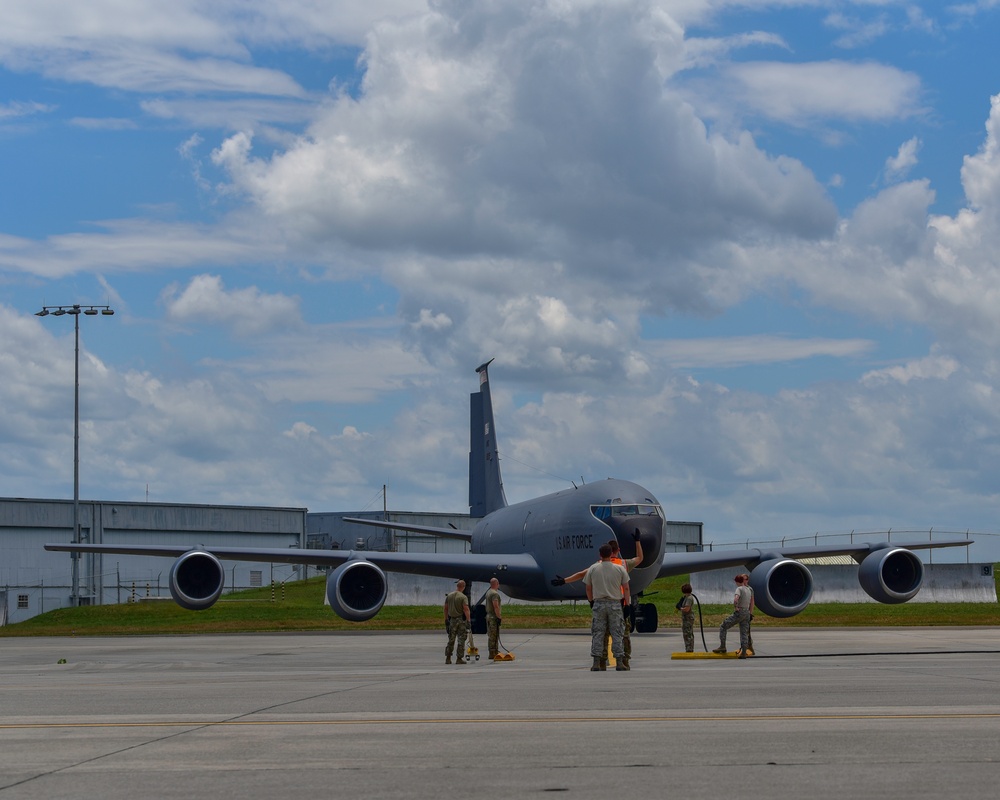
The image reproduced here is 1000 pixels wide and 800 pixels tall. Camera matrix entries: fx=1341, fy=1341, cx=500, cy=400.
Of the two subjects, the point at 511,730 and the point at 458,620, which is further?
the point at 458,620

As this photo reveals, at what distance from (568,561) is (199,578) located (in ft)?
30.3

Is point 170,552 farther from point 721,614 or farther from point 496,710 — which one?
point 496,710

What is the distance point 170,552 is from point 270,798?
1165 inches

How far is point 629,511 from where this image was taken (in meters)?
30.9

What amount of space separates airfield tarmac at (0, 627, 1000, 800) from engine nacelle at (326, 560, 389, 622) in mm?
11151

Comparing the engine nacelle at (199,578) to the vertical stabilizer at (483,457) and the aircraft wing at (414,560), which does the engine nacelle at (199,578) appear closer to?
the aircraft wing at (414,560)

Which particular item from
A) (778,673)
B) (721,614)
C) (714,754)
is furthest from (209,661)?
(721,614)

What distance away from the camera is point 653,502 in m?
31.3

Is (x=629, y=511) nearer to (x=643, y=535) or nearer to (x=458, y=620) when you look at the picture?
(x=643, y=535)

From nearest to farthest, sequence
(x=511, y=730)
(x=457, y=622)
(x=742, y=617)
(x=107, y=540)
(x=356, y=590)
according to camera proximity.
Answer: (x=511, y=730), (x=742, y=617), (x=457, y=622), (x=356, y=590), (x=107, y=540)

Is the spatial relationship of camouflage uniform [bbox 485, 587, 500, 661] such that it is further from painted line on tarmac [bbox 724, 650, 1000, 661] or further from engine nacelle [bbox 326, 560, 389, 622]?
engine nacelle [bbox 326, 560, 389, 622]

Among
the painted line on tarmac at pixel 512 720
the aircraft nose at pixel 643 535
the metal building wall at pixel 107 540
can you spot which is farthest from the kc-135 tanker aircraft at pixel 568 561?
the metal building wall at pixel 107 540

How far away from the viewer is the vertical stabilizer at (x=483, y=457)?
4747cm

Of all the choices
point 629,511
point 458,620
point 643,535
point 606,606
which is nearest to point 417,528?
point 629,511
